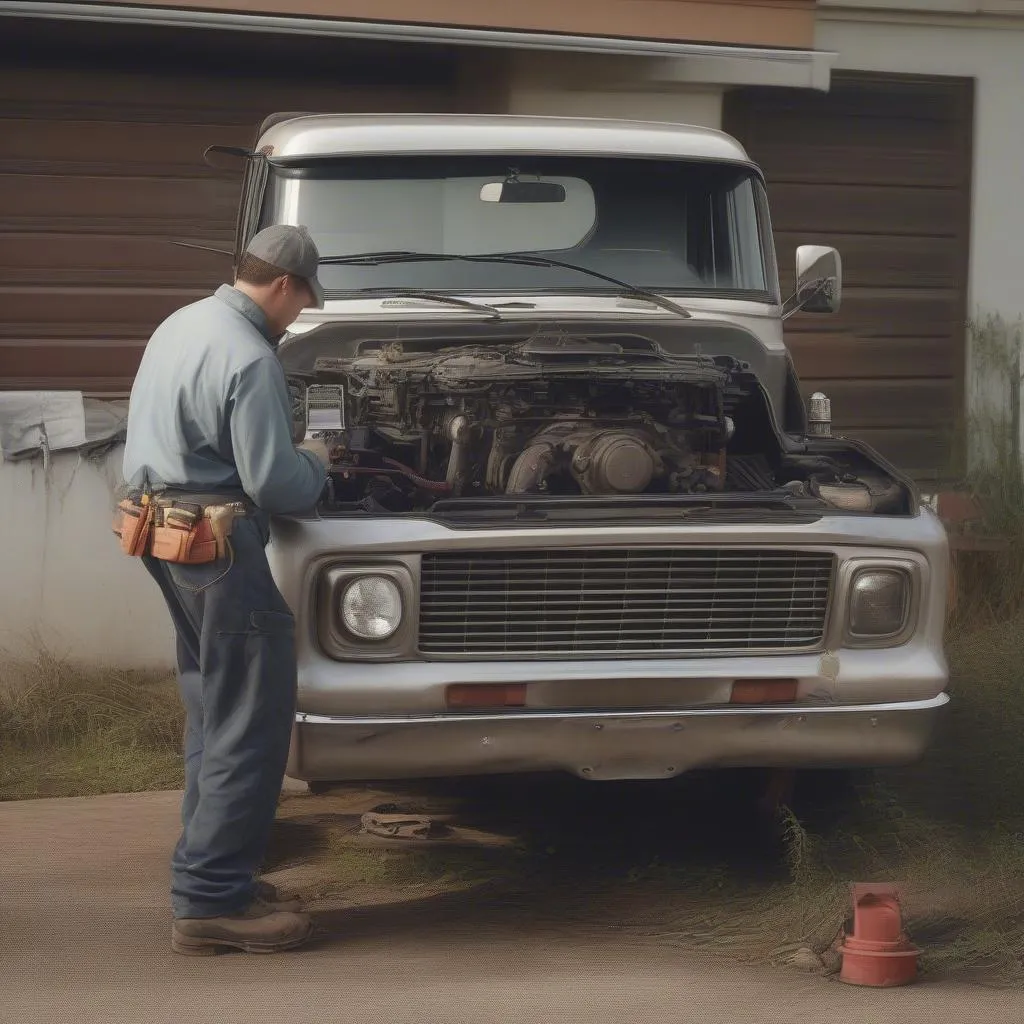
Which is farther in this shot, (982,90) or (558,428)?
(982,90)

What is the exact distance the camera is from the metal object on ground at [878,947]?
4090 mm

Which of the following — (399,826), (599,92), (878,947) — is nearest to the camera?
(878,947)

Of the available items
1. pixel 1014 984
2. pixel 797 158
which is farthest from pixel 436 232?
pixel 797 158

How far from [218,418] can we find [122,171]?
5.63 m

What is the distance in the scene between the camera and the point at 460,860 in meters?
5.27

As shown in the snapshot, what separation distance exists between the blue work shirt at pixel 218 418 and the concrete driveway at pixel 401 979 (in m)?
1.21

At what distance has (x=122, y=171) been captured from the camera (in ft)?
30.8

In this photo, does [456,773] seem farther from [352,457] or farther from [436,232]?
[436,232]

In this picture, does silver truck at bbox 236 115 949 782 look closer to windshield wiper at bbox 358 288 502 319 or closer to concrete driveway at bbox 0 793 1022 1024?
windshield wiper at bbox 358 288 502 319

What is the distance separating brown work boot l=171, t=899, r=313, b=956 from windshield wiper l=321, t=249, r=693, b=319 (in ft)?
8.03

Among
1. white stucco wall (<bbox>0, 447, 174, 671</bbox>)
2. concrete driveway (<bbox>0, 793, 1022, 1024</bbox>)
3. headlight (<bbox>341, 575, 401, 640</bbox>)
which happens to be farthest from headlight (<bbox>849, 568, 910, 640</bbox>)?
white stucco wall (<bbox>0, 447, 174, 671</bbox>)

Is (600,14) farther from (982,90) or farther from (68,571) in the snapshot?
(68,571)

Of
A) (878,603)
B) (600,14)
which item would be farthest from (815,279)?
(600,14)

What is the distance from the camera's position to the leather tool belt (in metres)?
4.16
